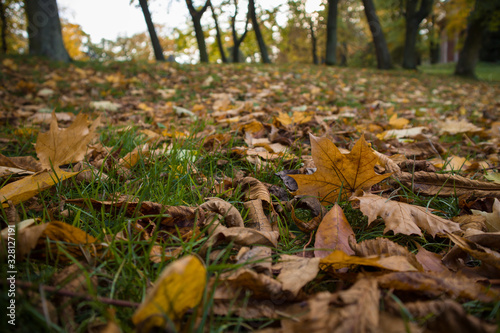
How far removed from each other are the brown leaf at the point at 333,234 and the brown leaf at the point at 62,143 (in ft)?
3.32

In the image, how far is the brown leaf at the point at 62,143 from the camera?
120cm

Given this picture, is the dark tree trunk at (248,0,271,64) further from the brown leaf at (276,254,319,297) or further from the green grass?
the brown leaf at (276,254,319,297)

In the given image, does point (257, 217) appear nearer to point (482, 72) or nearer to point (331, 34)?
point (331, 34)

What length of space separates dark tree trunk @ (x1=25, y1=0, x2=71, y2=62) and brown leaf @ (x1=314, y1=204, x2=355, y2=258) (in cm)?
738

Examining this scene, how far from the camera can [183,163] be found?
1.37 meters

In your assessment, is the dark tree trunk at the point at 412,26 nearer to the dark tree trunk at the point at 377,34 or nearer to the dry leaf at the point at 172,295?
the dark tree trunk at the point at 377,34

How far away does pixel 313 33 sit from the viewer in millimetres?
23391

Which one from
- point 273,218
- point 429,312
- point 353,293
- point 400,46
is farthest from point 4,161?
point 400,46

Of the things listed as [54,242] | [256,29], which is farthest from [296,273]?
[256,29]

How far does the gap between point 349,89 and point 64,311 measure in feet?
17.6

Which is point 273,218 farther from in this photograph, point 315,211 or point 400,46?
point 400,46

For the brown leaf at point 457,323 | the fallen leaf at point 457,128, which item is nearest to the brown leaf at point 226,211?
the brown leaf at point 457,323

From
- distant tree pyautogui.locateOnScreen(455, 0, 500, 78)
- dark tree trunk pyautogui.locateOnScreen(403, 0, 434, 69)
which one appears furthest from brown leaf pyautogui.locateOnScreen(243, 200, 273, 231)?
dark tree trunk pyautogui.locateOnScreen(403, 0, 434, 69)

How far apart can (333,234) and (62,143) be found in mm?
1146
